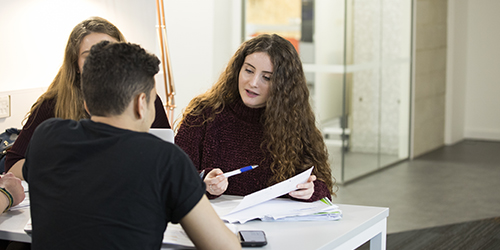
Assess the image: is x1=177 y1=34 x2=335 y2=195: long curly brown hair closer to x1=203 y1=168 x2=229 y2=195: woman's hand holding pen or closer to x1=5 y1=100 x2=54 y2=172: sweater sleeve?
x1=203 y1=168 x2=229 y2=195: woman's hand holding pen

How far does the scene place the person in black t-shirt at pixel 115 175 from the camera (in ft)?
3.82

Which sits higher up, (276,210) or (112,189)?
(112,189)

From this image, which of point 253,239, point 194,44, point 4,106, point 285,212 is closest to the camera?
point 253,239

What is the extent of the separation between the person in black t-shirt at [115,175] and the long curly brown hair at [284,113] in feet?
3.06

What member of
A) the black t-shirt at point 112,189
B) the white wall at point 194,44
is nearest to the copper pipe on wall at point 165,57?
the white wall at point 194,44

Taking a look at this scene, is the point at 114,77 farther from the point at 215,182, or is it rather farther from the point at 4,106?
the point at 4,106

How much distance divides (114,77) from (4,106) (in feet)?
6.30

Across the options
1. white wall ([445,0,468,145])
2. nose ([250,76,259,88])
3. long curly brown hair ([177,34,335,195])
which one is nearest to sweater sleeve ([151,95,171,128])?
long curly brown hair ([177,34,335,195])

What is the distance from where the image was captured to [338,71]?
5070mm

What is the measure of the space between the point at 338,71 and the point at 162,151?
160 inches

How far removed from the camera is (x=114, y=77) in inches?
46.7

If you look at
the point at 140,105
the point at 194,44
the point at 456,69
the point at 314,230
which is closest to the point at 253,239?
the point at 314,230

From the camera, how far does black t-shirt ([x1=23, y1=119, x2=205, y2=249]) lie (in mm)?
1161

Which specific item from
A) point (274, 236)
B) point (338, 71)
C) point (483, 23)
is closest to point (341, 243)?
point (274, 236)
